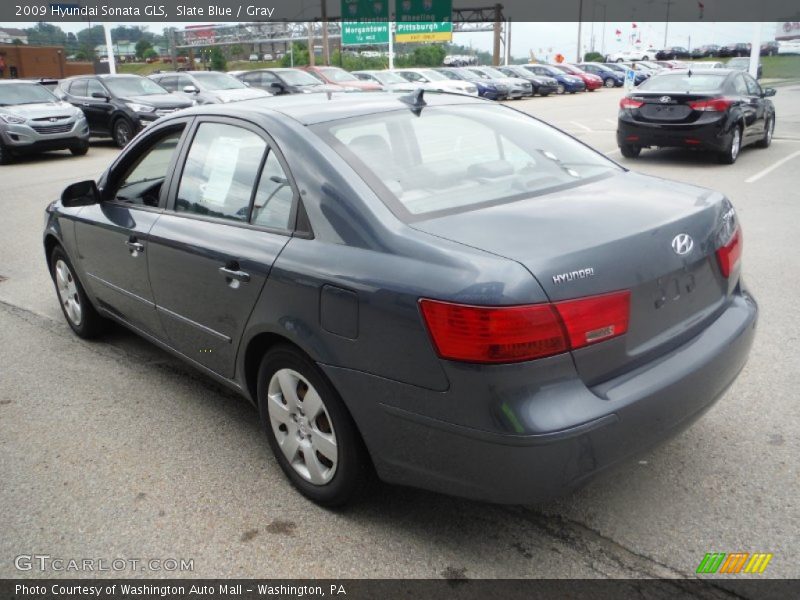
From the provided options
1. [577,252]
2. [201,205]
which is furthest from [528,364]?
[201,205]

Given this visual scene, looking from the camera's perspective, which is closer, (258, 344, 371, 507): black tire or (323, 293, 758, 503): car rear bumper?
(323, 293, 758, 503): car rear bumper

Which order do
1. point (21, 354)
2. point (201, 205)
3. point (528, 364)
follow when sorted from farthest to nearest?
1. point (21, 354)
2. point (201, 205)
3. point (528, 364)


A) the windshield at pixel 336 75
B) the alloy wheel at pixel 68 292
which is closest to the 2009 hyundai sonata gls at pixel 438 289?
the alloy wheel at pixel 68 292

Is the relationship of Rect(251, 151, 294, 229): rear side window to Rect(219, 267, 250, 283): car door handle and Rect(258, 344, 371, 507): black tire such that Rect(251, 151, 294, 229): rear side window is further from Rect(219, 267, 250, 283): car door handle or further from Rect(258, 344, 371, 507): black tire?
Rect(258, 344, 371, 507): black tire

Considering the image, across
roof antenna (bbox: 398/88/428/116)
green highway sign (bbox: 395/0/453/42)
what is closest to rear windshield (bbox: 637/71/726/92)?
roof antenna (bbox: 398/88/428/116)

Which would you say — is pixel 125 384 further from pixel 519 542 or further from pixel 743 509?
pixel 743 509

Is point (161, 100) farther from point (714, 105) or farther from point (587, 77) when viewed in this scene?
point (587, 77)

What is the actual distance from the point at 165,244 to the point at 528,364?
2.12 meters

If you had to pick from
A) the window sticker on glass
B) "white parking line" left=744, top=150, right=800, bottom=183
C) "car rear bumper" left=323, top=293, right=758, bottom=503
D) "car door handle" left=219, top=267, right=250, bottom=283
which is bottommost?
"white parking line" left=744, top=150, right=800, bottom=183

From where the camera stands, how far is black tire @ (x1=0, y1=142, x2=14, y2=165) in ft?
51.1

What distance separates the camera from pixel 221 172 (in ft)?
11.5

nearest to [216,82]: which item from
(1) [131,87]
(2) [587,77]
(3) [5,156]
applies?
(1) [131,87]

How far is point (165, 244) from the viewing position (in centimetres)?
368

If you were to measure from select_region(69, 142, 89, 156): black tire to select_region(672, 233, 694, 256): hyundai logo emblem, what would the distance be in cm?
1599
